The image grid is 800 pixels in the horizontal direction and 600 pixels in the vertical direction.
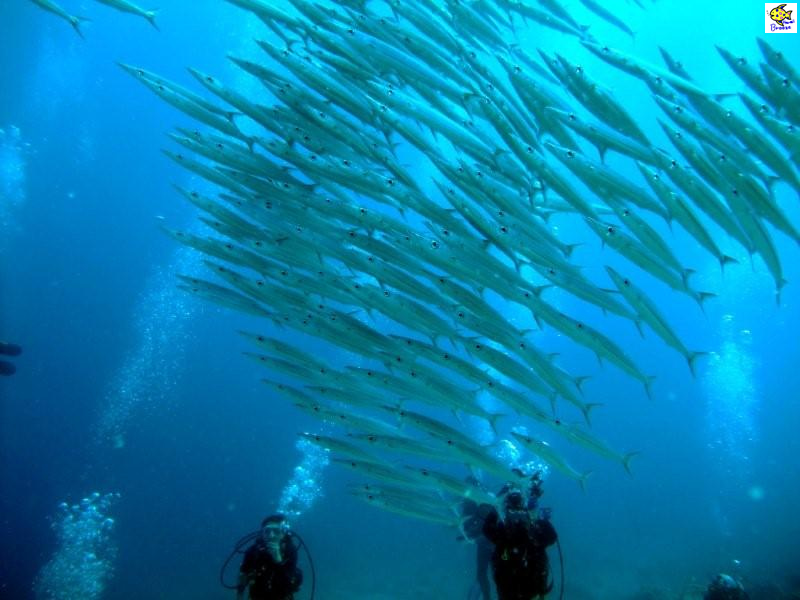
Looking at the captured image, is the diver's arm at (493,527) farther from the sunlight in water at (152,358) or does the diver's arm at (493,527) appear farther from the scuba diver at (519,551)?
the sunlight in water at (152,358)

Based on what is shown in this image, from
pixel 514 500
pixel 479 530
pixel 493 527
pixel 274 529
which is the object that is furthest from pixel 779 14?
pixel 274 529

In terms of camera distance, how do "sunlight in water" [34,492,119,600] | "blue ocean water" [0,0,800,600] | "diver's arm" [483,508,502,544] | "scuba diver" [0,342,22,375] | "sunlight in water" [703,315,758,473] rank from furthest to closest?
"sunlight in water" [703,315,758,473]
"blue ocean water" [0,0,800,600]
"sunlight in water" [34,492,119,600]
"scuba diver" [0,342,22,375]
"diver's arm" [483,508,502,544]

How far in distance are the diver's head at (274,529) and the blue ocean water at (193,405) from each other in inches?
315

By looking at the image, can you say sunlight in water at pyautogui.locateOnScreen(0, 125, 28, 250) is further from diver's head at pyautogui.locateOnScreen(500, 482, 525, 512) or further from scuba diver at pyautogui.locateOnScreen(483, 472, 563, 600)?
scuba diver at pyautogui.locateOnScreen(483, 472, 563, 600)

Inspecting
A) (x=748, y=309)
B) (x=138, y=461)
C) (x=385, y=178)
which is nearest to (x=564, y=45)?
(x=385, y=178)

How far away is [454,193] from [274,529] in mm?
3680

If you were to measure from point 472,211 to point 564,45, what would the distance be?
2402cm

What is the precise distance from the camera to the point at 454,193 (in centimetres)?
398

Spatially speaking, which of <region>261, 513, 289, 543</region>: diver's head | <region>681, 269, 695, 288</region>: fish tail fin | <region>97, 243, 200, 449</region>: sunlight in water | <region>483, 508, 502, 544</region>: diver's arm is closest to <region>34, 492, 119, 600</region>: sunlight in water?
<region>97, 243, 200, 449</region>: sunlight in water

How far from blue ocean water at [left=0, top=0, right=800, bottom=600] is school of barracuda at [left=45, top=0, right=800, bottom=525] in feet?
13.9

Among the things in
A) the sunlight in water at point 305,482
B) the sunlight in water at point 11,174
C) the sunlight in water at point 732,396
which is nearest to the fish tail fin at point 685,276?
the sunlight in water at point 305,482

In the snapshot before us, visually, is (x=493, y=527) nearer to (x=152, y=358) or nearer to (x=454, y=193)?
(x=454, y=193)

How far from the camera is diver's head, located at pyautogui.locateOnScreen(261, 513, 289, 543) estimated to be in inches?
193

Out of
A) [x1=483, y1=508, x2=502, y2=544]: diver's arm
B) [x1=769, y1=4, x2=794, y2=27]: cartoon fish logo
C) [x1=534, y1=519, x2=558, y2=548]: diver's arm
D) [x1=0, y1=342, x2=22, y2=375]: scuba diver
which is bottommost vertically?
[x1=0, y1=342, x2=22, y2=375]: scuba diver
